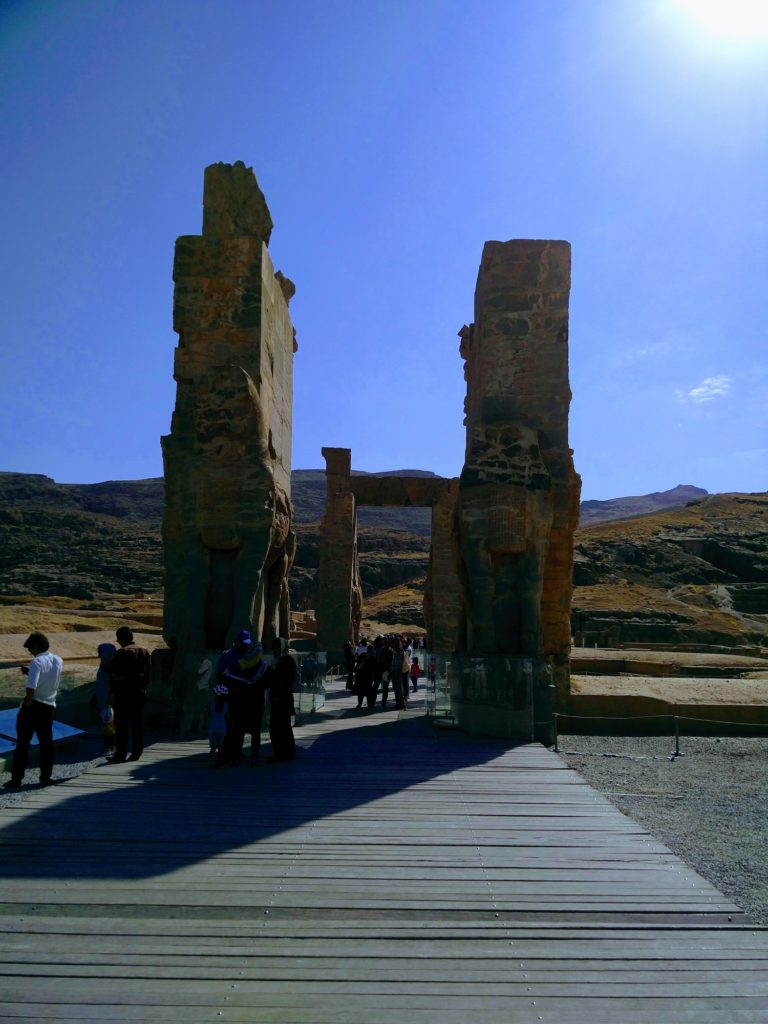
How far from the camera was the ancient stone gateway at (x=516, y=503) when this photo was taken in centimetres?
718

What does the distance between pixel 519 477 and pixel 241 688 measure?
3250 mm

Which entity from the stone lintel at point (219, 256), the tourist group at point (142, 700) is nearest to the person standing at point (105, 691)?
the tourist group at point (142, 700)

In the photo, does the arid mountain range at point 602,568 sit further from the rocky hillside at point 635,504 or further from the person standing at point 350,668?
the rocky hillside at point 635,504

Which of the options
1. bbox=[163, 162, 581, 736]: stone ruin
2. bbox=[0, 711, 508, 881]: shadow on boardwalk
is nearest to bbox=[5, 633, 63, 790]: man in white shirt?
bbox=[0, 711, 508, 881]: shadow on boardwalk

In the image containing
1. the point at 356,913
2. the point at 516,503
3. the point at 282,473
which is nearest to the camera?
the point at 356,913

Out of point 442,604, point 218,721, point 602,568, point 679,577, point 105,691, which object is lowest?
point 218,721

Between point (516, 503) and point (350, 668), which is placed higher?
point (516, 503)

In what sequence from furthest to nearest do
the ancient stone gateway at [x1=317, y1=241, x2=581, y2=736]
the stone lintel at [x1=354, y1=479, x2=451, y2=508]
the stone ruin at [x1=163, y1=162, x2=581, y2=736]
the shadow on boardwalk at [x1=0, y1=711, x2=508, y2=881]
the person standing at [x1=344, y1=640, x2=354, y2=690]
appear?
the stone lintel at [x1=354, y1=479, x2=451, y2=508] < the person standing at [x1=344, y1=640, x2=354, y2=690] < the stone ruin at [x1=163, y1=162, x2=581, y2=736] < the ancient stone gateway at [x1=317, y1=241, x2=581, y2=736] < the shadow on boardwalk at [x1=0, y1=711, x2=508, y2=881]

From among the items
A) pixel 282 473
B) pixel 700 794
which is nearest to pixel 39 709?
pixel 700 794

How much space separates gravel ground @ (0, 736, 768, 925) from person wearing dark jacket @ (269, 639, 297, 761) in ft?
4.84

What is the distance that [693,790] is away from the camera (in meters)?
6.25

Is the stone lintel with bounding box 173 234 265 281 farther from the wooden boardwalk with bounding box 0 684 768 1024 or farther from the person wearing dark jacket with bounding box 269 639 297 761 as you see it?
the wooden boardwalk with bounding box 0 684 768 1024

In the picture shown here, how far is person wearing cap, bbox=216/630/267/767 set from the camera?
5.57m

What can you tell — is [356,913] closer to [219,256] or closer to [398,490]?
[219,256]
